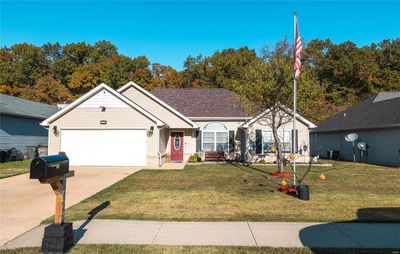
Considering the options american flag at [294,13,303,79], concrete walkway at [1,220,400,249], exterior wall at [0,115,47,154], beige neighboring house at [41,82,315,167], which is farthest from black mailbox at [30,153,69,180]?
exterior wall at [0,115,47,154]

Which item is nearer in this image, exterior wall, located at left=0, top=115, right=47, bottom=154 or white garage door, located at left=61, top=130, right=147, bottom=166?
white garage door, located at left=61, top=130, right=147, bottom=166

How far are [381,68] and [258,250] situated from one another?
53.3m

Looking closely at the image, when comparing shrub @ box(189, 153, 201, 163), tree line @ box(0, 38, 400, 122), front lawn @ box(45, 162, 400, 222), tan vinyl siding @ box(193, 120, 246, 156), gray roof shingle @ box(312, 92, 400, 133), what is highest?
tree line @ box(0, 38, 400, 122)

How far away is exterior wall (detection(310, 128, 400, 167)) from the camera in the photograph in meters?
20.6

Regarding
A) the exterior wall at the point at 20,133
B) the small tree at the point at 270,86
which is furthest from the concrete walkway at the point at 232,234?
the exterior wall at the point at 20,133

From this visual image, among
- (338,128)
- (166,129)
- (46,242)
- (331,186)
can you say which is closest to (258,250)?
(46,242)

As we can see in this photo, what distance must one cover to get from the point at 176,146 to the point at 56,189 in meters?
17.8

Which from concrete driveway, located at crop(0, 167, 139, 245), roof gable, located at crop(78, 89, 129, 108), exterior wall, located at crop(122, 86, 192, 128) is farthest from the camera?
exterior wall, located at crop(122, 86, 192, 128)

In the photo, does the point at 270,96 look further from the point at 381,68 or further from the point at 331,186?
the point at 381,68

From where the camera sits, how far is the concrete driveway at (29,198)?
6.78 metres

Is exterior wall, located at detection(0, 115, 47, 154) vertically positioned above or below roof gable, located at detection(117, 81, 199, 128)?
below

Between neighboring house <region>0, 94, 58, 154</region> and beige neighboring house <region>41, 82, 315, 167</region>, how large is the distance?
5374 millimetres

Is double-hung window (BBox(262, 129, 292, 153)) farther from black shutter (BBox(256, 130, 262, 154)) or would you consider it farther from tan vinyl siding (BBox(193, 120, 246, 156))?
tan vinyl siding (BBox(193, 120, 246, 156))

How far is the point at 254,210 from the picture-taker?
7.93 metres
